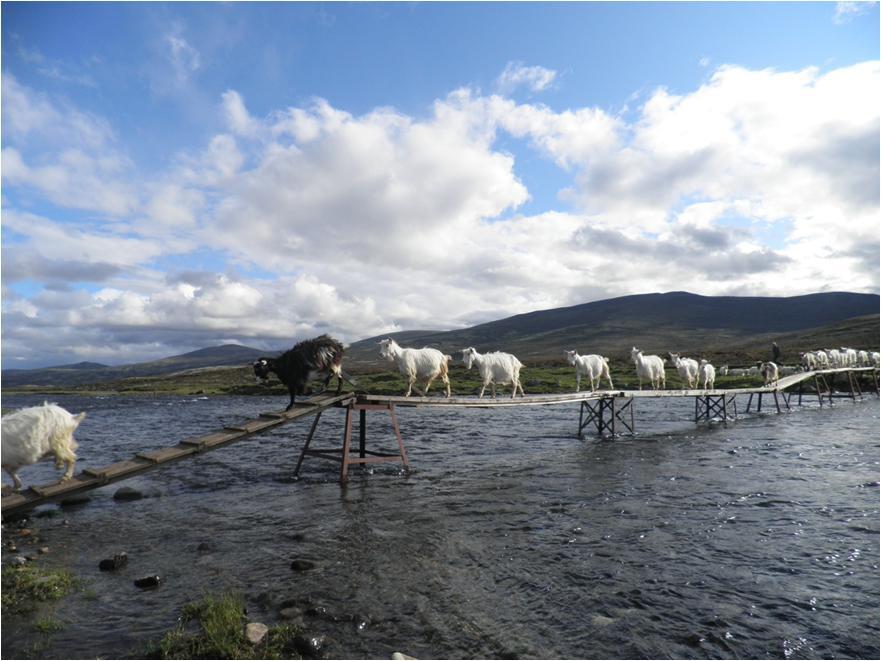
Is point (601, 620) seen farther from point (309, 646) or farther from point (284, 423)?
point (284, 423)

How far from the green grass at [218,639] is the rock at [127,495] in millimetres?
10721

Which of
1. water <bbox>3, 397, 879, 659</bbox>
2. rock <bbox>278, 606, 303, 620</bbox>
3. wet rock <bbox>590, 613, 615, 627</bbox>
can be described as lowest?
wet rock <bbox>590, 613, 615, 627</bbox>

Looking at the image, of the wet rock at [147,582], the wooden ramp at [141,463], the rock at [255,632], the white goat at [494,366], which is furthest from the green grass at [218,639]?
the white goat at [494,366]

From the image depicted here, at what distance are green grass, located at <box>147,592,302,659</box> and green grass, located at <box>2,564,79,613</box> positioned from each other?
290 cm

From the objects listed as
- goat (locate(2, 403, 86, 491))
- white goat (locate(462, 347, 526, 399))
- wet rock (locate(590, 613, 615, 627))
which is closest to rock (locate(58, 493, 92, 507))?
goat (locate(2, 403, 86, 491))

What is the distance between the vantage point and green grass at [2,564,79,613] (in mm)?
8258

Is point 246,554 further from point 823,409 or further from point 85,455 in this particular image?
point 823,409

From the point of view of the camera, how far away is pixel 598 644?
24.9 feet

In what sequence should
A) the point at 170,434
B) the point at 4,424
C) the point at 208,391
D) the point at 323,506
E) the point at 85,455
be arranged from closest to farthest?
the point at 4,424
the point at 323,506
the point at 85,455
the point at 170,434
the point at 208,391

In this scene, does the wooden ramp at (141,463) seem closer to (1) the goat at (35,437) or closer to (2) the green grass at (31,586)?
(1) the goat at (35,437)

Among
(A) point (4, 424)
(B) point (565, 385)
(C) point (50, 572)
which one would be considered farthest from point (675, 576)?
(B) point (565, 385)

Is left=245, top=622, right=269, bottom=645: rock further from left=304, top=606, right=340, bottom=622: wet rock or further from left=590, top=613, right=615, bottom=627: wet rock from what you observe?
Result: left=590, top=613, right=615, bottom=627: wet rock

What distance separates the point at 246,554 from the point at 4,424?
5.47m

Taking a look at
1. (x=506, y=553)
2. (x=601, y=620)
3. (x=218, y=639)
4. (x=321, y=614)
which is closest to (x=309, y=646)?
(x=321, y=614)
